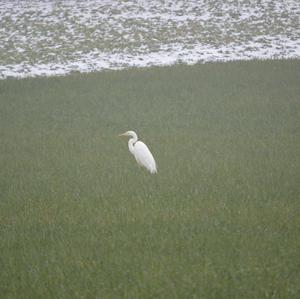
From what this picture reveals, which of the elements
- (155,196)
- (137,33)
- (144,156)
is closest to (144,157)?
(144,156)

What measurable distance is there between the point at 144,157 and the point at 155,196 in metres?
2.46

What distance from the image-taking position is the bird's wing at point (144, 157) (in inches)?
468

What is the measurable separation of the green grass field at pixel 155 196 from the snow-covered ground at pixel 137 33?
7.86m

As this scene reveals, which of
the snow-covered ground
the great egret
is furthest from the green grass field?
the snow-covered ground

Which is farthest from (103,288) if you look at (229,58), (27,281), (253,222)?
(229,58)

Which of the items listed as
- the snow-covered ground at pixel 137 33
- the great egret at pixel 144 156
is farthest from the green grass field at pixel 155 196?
the snow-covered ground at pixel 137 33

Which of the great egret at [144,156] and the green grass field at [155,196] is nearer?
the green grass field at [155,196]

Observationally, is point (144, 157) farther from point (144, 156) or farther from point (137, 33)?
point (137, 33)

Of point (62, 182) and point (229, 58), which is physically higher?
point (62, 182)

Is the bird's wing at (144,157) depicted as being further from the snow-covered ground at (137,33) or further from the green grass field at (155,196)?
the snow-covered ground at (137,33)

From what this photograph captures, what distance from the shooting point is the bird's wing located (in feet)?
39.0

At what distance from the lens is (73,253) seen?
7273 millimetres

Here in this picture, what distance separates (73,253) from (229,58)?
22529 millimetres

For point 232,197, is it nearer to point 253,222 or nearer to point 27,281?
point 253,222
